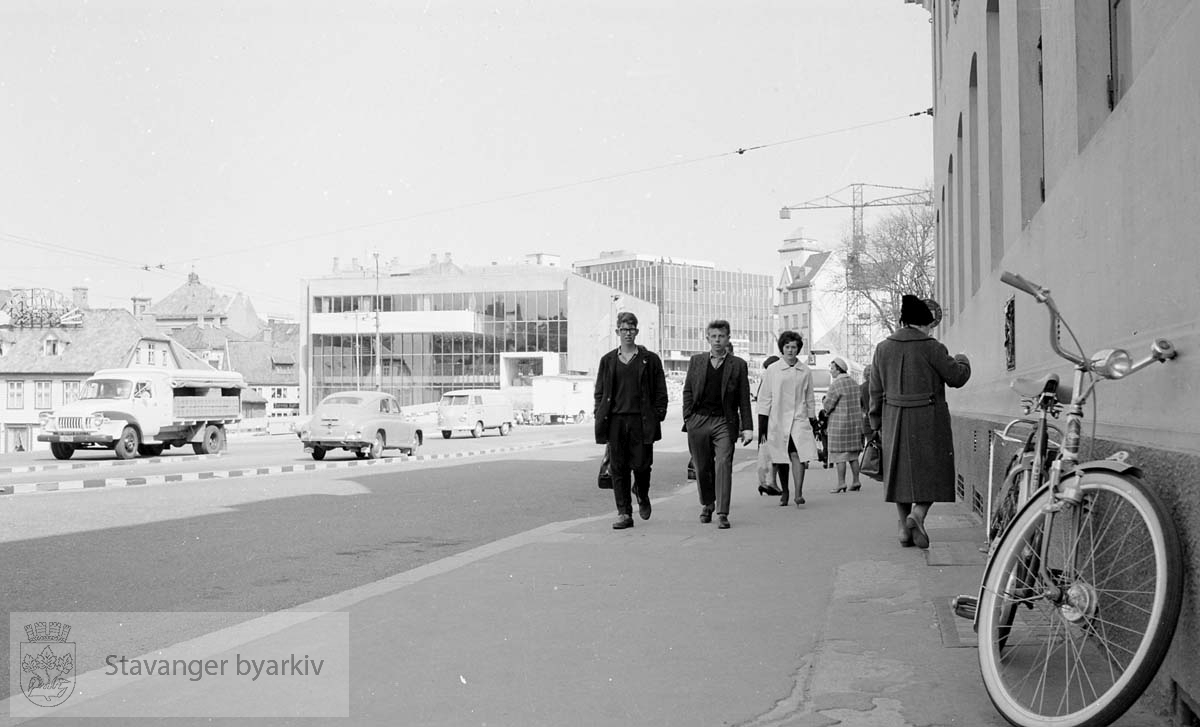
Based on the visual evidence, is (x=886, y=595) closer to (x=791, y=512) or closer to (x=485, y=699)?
(x=485, y=699)

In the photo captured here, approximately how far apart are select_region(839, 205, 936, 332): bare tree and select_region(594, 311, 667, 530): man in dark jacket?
49945 mm

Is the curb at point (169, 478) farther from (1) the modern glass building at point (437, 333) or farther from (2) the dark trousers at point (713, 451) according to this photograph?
(1) the modern glass building at point (437, 333)

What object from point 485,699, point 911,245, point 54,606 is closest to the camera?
point 485,699

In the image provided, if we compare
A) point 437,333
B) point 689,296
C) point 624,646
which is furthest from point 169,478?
point 689,296

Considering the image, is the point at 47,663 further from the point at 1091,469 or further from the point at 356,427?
the point at 356,427

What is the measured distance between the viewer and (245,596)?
761cm

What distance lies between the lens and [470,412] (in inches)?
1815

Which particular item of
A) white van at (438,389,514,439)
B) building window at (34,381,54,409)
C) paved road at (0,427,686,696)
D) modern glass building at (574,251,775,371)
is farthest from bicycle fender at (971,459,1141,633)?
modern glass building at (574,251,775,371)

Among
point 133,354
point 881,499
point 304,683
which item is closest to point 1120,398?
point 304,683

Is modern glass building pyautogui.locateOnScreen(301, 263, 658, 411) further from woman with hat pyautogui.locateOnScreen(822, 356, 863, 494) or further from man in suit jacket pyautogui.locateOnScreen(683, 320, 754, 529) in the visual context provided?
man in suit jacket pyautogui.locateOnScreen(683, 320, 754, 529)

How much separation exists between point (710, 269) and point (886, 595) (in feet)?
487

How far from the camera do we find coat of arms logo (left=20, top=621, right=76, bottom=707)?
4746 mm

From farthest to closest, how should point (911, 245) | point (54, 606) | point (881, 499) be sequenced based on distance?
point (911, 245), point (881, 499), point (54, 606)

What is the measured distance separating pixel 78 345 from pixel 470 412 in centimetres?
5287
